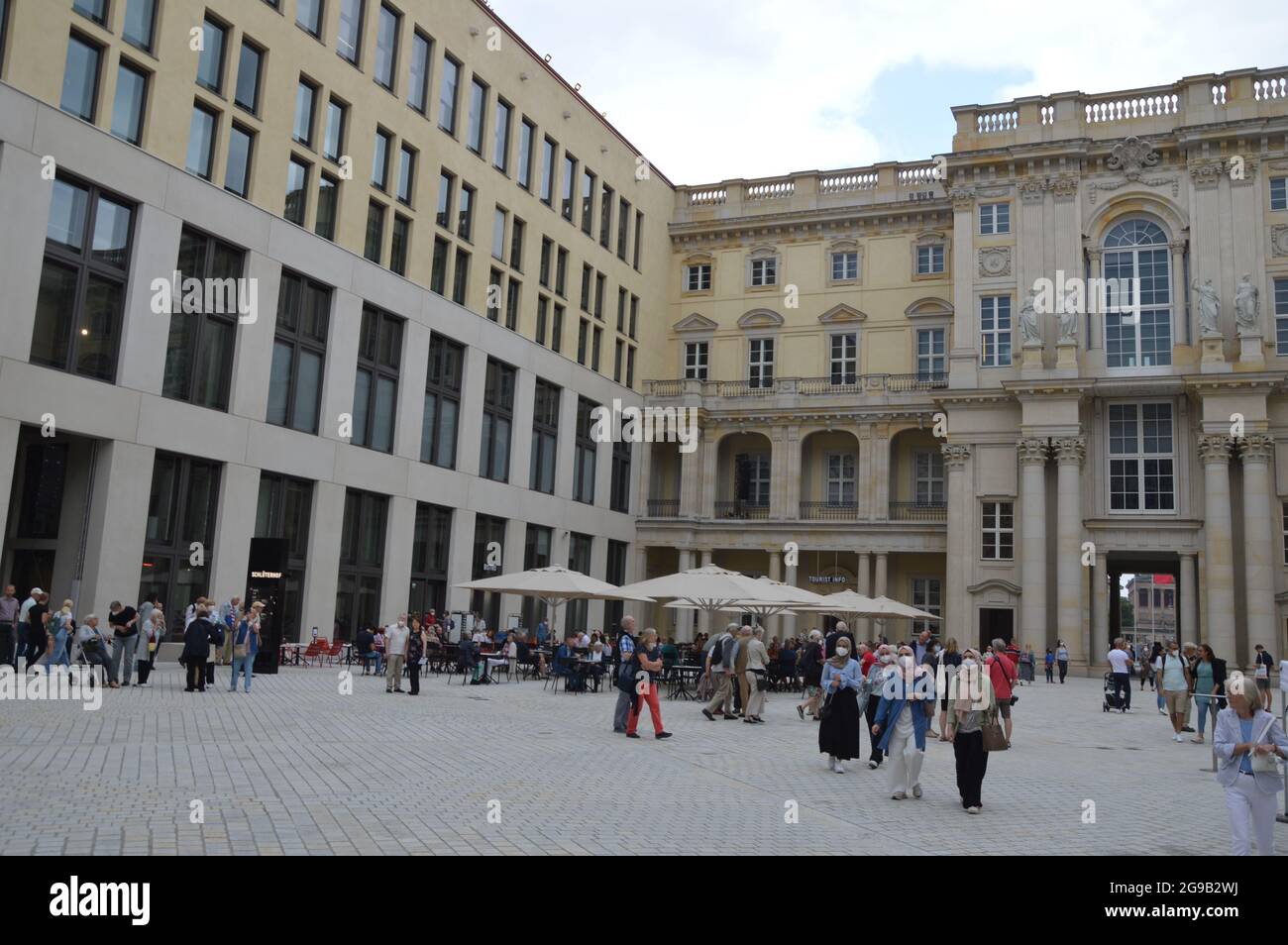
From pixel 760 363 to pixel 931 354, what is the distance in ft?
26.6

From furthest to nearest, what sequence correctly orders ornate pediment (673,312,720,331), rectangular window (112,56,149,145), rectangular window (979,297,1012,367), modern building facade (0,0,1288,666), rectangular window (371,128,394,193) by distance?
ornate pediment (673,312,720,331), rectangular window (979,297,1012,367), rectangular window (371,128,394,193), rectangular window (112,56,149,145), modern building facade (0,0,1288,666)

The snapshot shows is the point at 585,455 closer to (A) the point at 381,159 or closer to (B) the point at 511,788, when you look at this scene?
(A) the point at 381,159

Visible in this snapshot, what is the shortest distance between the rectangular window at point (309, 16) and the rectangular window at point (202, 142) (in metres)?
4.78

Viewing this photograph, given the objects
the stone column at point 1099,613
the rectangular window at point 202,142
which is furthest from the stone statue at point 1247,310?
the rectangular window at point 202,142

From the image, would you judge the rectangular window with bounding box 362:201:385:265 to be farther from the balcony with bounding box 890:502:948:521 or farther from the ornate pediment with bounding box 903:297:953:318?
the ornate pediment with bounding box 903:297:953:318

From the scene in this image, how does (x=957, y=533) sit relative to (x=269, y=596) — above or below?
above

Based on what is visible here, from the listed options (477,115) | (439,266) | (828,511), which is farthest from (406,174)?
(828,511)

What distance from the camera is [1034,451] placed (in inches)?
1608

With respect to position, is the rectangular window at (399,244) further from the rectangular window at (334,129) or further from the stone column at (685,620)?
the stone column at (685,620)

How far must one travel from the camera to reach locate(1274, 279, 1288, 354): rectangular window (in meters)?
40.0

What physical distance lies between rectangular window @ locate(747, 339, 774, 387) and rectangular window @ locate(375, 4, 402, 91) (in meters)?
22.3

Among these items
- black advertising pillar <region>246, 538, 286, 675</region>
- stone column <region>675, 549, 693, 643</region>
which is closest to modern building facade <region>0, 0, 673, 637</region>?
black advertising pillar <region>246, 538, 286, 675</region>

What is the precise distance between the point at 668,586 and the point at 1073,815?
14.6 meters
